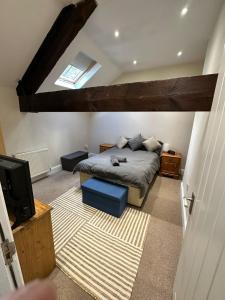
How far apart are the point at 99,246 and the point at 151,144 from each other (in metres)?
2.76

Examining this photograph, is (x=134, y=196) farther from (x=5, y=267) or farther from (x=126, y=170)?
(x=5, y=267)

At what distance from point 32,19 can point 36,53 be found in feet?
1.81

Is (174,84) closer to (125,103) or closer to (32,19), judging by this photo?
(125,103)

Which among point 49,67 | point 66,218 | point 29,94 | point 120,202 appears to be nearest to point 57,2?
point 49,67

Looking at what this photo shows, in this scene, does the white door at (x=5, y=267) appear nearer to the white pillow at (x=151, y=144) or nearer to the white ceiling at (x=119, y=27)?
the white ceiling at (x=119, y=27)

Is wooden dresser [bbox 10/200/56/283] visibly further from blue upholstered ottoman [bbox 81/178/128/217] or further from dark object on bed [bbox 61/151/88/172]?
dark object on bed [bbox 61/151/88/172]

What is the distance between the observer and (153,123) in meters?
4.09

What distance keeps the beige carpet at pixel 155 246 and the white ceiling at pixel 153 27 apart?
9.31ft

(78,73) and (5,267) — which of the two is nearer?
(5,267)

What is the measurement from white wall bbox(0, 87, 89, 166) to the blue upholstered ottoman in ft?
5.72

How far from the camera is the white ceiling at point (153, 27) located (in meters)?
1.79

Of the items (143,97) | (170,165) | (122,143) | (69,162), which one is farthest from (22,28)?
(170,165)

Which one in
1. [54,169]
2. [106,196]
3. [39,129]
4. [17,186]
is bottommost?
[54,169]

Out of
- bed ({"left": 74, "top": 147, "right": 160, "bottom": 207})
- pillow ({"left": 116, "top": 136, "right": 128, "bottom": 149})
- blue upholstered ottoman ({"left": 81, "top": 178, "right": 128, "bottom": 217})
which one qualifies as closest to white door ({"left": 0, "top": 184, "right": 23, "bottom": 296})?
blue upholstered ottoman ({"left": 81, "top": 178, "right": 128, "bottom": 217})
